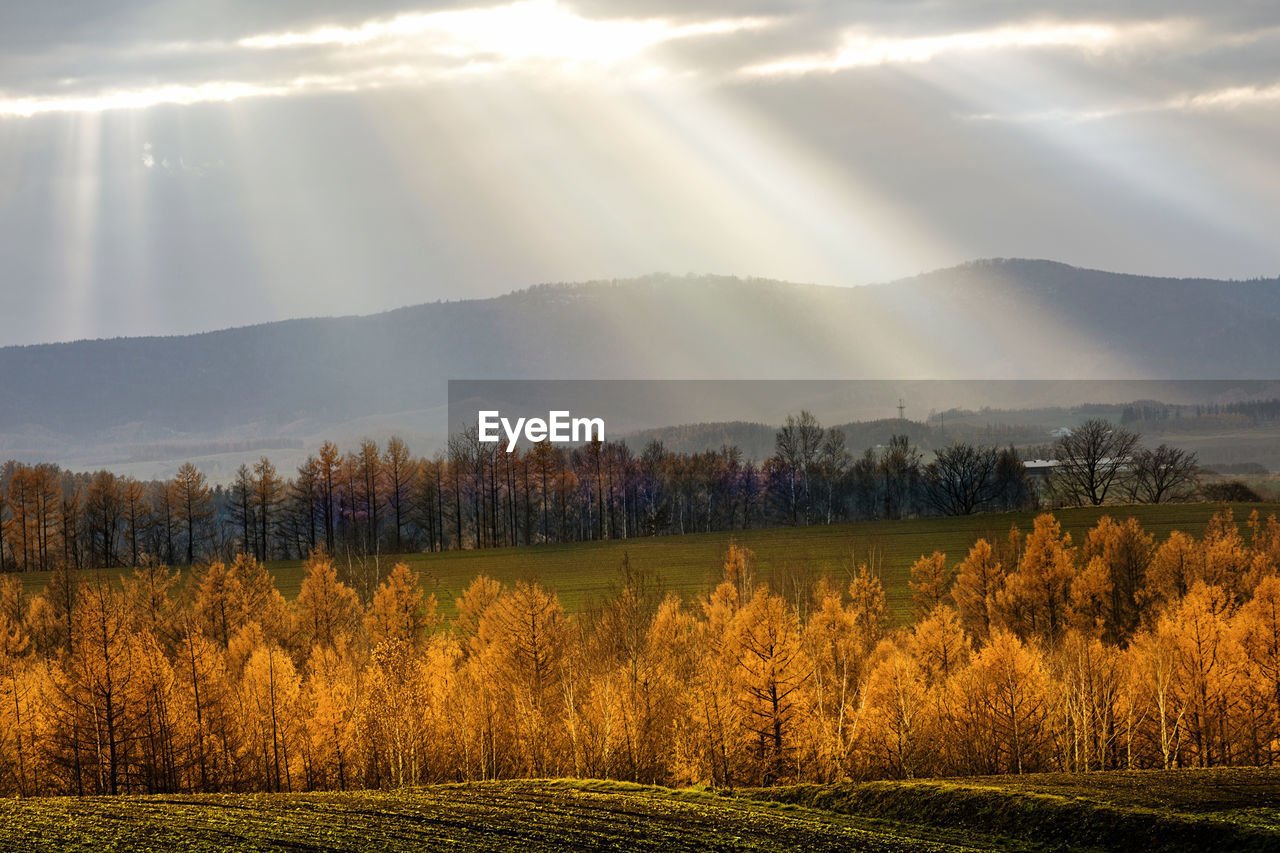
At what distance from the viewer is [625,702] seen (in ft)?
194

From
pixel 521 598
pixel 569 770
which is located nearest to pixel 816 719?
pixel 569 770

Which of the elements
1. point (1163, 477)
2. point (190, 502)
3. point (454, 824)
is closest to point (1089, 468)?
point (1163, 477)

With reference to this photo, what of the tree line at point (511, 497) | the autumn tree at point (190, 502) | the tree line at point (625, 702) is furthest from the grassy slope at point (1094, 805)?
the autumn tree at point (190, 502)

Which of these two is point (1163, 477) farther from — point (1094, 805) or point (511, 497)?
point (1094, 805)

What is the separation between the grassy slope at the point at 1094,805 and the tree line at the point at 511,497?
325ft

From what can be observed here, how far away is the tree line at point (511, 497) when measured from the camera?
143375 mm

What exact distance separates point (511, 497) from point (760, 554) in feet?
168

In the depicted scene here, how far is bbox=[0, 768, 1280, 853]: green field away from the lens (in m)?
32.3

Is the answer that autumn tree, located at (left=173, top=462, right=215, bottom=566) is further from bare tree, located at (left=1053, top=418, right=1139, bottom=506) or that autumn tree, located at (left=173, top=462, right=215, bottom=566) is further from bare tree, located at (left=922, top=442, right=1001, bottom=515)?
bare tree, located at (left=1053, top=418, right=1139, bottom=506)

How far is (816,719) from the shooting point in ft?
192

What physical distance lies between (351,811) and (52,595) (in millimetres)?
58486

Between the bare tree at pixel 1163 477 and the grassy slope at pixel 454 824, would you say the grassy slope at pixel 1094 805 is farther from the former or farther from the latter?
the bare tree at pixel 1163 477

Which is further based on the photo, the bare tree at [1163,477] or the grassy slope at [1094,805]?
the bare tree at [1163,477]

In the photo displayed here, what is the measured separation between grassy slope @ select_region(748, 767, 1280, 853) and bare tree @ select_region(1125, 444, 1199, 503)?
129 meters
